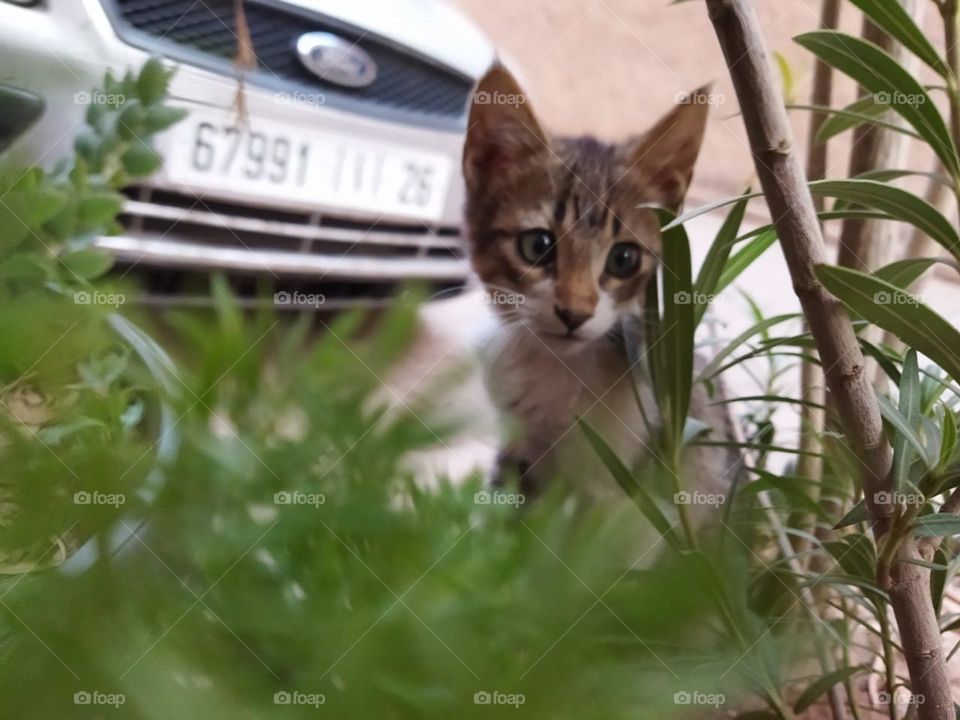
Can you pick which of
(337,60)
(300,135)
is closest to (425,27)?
(337,60)

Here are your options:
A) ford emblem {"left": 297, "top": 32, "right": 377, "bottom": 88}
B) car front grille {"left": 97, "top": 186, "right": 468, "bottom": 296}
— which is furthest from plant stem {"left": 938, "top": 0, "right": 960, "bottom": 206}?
ford emblem {"left": 297, "top": 32, "right": 377, "bottom": 88}

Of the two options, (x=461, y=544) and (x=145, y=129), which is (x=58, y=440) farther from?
(x=145, y=129)

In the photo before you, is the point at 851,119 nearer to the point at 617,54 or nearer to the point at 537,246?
the point at 537,246

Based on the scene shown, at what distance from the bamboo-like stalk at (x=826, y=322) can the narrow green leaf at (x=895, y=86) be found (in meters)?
0.09

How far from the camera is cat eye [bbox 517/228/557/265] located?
71cm

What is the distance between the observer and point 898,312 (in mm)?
422

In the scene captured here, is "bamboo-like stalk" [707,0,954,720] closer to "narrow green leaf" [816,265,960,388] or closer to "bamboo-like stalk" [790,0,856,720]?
"narrow green leaf" [816,265,960,388]

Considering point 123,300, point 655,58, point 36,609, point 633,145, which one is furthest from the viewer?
point 655,58

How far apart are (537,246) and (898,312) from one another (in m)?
0.36

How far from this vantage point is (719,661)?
0.55ft

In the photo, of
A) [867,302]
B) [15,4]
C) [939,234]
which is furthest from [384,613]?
[15,4]

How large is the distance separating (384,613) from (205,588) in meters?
0.03

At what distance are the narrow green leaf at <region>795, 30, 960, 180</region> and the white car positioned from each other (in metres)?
0.38

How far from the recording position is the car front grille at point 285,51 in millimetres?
738
